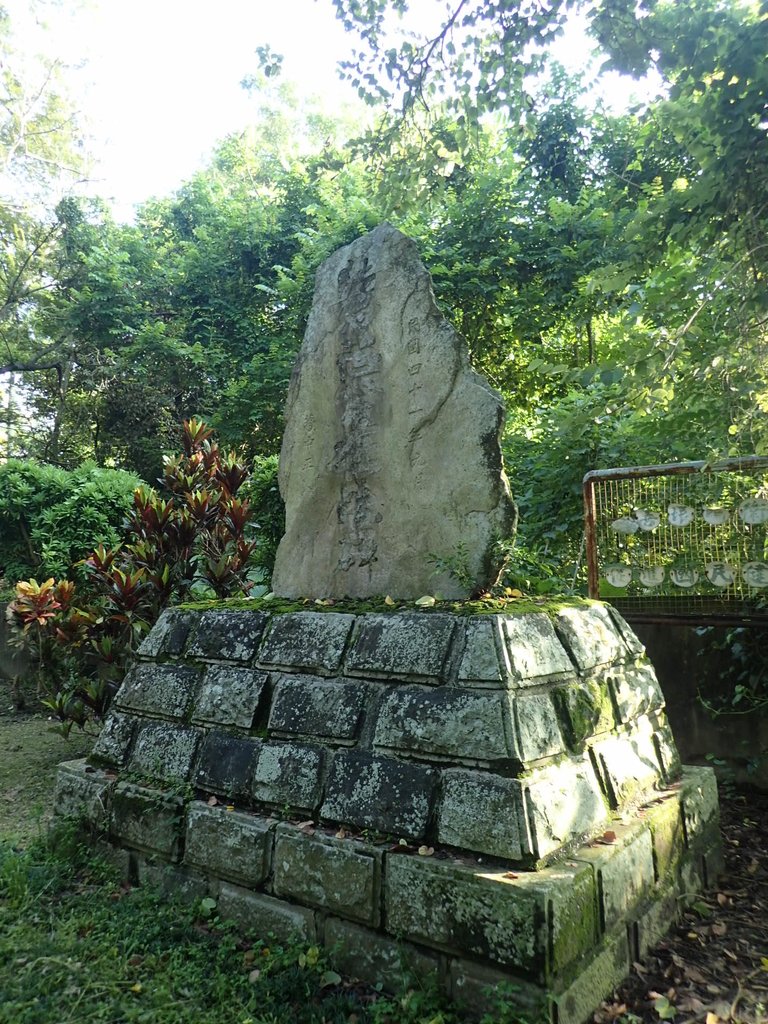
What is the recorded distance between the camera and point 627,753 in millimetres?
2688

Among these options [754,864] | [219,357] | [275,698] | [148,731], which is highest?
[219,357]

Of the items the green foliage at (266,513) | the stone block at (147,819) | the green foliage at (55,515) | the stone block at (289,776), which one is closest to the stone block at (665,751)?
the stone block at (289,776)

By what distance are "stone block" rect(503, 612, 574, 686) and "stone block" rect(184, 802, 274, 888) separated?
1.04m

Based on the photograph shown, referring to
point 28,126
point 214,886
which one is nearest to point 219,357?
point 28,126

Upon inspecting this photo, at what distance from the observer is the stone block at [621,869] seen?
2141 mm

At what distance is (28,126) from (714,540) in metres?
15.4

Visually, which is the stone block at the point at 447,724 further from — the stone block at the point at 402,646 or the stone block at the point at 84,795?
the stone block at the point at 84,795

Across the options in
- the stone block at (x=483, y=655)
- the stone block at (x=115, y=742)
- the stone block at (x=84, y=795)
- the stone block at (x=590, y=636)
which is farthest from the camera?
the stone block at (x=115, y=742)

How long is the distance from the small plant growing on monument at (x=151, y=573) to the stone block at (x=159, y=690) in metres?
1.32

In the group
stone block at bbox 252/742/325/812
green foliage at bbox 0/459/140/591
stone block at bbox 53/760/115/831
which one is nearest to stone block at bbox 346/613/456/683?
stone block at bbox 252/742/325/812

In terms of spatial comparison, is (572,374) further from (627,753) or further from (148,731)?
(148,731)

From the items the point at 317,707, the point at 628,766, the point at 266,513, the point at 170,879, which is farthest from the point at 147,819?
the point at 266,513

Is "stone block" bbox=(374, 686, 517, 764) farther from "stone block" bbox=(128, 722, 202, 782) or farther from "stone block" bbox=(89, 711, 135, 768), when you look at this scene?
"stone block" bbox=(89, 711, 135, 768)

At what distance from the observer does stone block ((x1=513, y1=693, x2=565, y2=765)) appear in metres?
2.17
